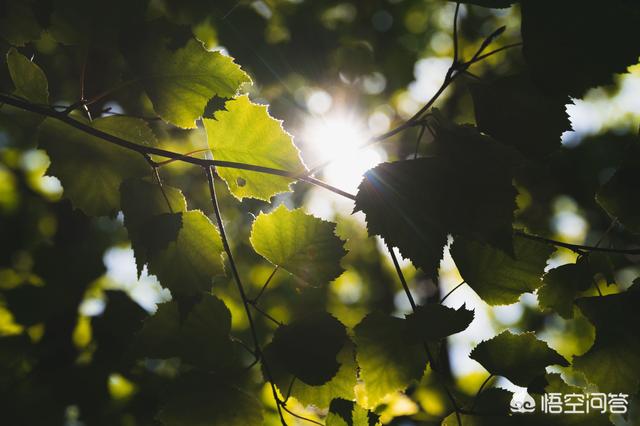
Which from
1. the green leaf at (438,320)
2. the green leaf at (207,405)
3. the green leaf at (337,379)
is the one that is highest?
the green leaf at (438,320)

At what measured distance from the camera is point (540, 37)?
73cm

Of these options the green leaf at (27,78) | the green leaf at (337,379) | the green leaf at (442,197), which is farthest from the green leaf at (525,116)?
the green leaf at (27,78)

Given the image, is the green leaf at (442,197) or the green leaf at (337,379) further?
the green leaf at (337,379)

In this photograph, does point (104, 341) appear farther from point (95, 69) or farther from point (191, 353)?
point (95, 69)

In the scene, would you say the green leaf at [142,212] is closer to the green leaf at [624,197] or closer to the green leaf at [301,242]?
the green leaf at [301,242]

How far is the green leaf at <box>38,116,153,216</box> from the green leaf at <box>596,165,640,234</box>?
3.33 feet

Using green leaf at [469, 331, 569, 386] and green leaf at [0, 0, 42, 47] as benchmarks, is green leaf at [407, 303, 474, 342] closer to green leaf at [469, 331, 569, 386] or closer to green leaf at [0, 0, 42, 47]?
green leaf at [469, 331, 569, 386]

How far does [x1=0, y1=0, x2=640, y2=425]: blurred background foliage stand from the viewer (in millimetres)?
1075

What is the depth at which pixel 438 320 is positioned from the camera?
93 cm

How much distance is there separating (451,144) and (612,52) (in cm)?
28

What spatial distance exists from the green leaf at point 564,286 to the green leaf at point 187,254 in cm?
85

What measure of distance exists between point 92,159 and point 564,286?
122cm

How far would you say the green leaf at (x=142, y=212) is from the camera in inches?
37.0

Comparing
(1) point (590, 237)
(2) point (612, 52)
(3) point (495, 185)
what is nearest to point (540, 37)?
(2) point (612, 52)
